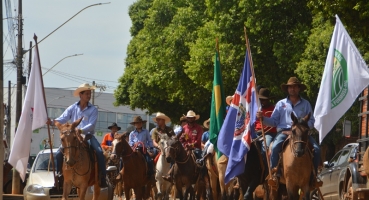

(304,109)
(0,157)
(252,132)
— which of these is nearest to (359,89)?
(304,109)

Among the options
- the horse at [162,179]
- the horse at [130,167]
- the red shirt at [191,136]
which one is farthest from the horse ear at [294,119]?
the red shirt at [191,136]

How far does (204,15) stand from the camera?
148 ft

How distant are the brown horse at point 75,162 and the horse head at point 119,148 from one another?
3.99 m

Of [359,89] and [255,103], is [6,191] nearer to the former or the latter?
[255,103]

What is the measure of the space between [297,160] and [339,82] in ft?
5.04

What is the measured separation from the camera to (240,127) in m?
17.1

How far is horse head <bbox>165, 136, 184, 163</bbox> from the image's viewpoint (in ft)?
71.2

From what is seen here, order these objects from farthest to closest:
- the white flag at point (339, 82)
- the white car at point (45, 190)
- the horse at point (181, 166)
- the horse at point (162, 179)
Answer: the horse at point (162, 179) < the horse at point (181, 166) < the white car at point (45, 190) < the white flag at point (339, 82)

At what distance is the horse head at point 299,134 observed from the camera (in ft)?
48.5

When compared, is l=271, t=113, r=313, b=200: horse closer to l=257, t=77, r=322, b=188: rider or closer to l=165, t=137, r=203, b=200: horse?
l=257, t=77, r=322, b=188: rider

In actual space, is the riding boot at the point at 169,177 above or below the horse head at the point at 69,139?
below

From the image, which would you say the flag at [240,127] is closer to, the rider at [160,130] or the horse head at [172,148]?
the horse head at [172,148]

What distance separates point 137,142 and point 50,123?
20.9ft

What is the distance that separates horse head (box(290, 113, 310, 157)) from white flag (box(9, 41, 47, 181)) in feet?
15.5
